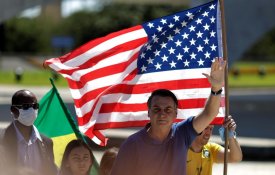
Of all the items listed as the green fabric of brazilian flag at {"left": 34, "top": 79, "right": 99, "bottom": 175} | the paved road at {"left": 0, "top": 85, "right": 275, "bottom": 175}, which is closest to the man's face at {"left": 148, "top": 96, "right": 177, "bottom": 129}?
the green fabric of brazilian flag at {"left": 34, "top": 79, "right": 99, "bottom": 175}

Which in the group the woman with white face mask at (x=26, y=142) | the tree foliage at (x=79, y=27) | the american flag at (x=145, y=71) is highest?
the tree foliage at (x=79, y=27)

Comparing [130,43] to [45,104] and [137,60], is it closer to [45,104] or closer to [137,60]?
[137,60]

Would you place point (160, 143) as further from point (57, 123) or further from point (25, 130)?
point (57, 123)

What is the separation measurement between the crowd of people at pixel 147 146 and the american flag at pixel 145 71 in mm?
297

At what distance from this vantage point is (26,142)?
20.5 ft

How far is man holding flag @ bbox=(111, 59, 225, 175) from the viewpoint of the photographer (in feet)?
18.1

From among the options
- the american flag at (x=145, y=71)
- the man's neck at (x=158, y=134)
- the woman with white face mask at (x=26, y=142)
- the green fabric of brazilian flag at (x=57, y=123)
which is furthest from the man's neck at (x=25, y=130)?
the man's neck at (x=158, y=134)

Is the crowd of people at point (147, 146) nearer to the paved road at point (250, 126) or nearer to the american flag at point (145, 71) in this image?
the american flag at point (145, 71)

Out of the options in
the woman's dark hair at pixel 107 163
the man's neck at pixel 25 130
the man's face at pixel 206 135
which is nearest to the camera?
the man's neck at pixel 25 130

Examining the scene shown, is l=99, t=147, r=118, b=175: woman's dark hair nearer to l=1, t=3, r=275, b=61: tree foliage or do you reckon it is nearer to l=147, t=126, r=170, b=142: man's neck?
l=147, t=126, r=170, b=142: man's neck

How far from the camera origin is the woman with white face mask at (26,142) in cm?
617

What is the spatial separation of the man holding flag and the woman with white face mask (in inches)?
31.2

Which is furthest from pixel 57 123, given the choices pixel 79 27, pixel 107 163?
pixel 79 27

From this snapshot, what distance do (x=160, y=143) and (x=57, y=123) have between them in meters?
Result: 2.05
